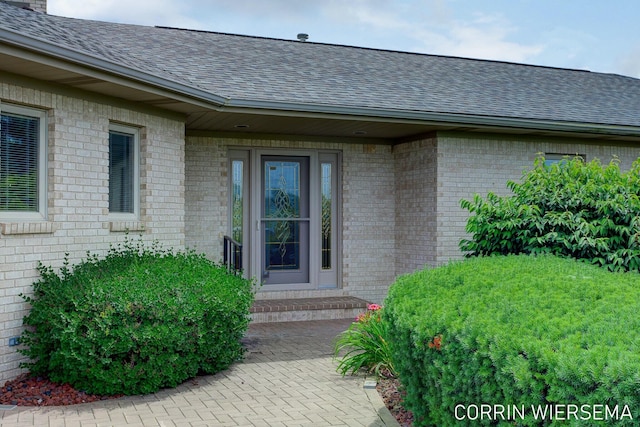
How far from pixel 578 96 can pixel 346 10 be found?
315 inches

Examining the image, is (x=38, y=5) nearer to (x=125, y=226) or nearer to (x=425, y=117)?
(x=125, y=226)

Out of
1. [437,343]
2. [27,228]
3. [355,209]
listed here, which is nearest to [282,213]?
[355,209]

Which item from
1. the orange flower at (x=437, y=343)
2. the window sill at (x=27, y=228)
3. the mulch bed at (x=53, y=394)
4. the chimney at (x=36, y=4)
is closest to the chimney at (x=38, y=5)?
the chimney at (x=36, y=4)

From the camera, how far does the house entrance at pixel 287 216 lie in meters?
10.7

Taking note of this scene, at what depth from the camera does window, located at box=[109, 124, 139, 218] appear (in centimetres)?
772

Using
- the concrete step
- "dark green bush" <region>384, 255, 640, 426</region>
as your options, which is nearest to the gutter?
the concrete step

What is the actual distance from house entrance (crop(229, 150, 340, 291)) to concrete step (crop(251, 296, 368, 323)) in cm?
58

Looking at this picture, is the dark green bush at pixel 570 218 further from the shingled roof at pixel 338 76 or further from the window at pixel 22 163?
the window at pixel 22 163

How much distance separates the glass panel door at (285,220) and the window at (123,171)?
120 inches

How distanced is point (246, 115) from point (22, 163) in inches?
126

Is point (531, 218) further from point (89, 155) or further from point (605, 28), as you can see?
point (605, 28)

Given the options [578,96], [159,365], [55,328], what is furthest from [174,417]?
[578,96]

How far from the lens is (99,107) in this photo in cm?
730

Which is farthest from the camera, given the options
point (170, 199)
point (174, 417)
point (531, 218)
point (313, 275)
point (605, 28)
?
point (605, 28)
